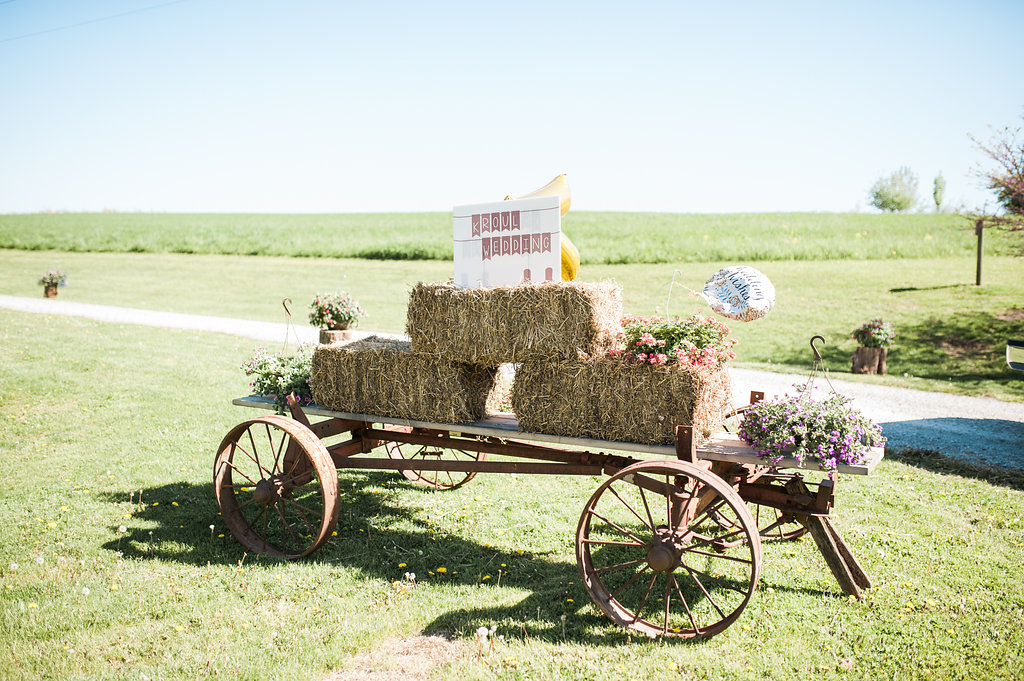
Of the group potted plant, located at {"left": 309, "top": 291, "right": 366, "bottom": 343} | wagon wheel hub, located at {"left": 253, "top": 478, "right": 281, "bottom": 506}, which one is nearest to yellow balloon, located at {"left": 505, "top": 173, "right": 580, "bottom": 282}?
wagon wheel hub, located at {"left": 253, "top": 478, "right": 281, "bottom": 506}

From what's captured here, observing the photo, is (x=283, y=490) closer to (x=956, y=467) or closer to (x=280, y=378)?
(x=280, y=378)

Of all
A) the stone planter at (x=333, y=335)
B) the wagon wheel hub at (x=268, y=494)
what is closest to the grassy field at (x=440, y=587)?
the wagon wheel hub at (x=268, y=494)

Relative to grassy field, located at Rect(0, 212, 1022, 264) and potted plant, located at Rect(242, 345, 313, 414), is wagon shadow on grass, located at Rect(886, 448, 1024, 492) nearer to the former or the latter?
potted plant, located at Rect(242, 345, 313, 414)

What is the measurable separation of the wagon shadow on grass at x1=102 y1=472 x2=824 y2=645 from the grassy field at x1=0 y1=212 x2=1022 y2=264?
21.7 metres

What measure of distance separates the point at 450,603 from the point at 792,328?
14.3m

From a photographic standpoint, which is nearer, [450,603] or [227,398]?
[450,603]

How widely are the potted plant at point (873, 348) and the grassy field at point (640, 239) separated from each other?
1124 cm

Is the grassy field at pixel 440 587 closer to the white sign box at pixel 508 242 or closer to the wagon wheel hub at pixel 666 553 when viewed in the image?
the wagon wheel hub at pixel 666 553

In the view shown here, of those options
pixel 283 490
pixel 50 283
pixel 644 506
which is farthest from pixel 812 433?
pixel 50 283

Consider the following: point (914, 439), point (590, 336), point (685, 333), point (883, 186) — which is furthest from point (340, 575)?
point (883, 186)

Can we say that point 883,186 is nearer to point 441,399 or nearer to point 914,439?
point 914,439

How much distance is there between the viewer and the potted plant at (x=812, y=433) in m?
3.94

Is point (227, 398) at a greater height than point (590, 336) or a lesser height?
lesser

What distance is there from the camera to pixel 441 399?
4996mm
